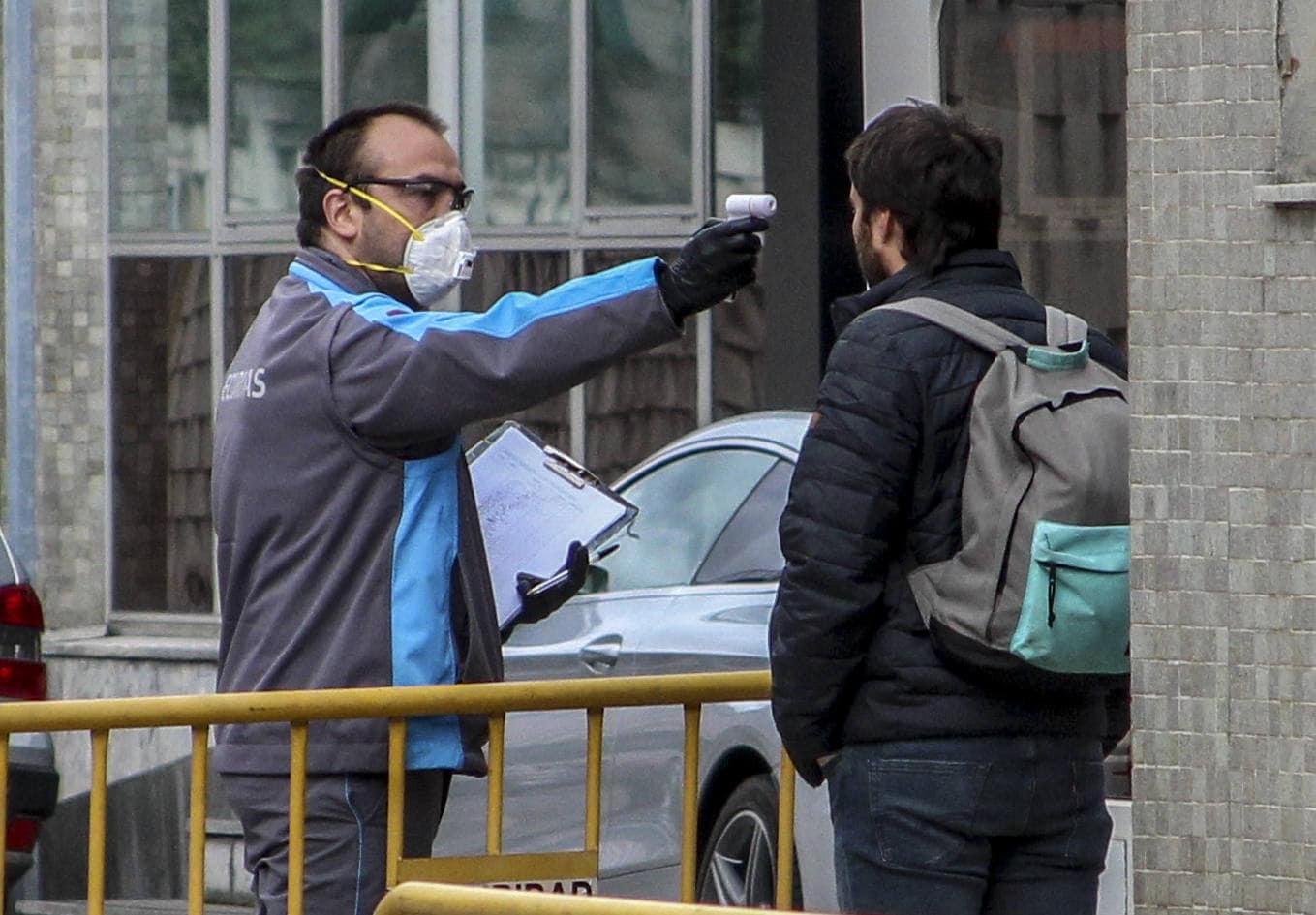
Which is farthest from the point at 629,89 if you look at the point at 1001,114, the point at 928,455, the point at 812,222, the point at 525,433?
the point at 928,455

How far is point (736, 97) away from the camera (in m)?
11.8

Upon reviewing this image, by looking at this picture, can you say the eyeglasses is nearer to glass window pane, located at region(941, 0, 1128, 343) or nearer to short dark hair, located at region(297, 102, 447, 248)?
short dark hair, located at region(297, 102, 447, 248)

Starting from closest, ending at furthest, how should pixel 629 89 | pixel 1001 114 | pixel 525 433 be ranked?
pixel 525 433, pixel 1001 114, pixel 629 89

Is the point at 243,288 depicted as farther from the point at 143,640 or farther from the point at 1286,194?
the point at 1286,194

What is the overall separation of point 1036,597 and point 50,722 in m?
1.52

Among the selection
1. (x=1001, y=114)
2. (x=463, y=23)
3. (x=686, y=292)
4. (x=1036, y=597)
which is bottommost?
(x=1036, y=597)

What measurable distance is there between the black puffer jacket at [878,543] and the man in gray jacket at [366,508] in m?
0.29

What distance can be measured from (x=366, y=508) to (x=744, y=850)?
3521mm

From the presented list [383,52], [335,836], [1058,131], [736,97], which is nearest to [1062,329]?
[335,836]

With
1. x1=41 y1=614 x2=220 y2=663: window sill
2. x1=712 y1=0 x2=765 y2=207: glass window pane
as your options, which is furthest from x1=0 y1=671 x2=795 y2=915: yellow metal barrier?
x1=41 y1=614 x2=220 y2=663: window sill

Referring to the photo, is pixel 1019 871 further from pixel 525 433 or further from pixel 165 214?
pixel 165 214

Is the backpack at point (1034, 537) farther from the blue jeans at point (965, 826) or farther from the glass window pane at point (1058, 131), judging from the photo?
the glass window pane at point (1058, 131)

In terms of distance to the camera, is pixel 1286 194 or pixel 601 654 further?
pixel 601 654

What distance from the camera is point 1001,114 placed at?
8867 mm
